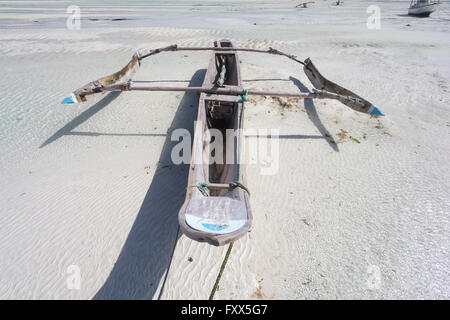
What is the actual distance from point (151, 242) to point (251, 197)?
→ 1659mm

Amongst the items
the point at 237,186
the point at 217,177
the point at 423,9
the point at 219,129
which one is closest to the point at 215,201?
the point at 237,186

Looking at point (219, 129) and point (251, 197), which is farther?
point (219, 129)

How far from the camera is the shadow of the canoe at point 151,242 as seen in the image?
8.59 feet

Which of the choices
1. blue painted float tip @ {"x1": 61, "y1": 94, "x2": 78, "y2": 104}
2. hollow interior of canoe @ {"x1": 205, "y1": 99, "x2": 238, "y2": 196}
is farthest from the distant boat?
blue painted float tip @ {"x1": 61, "y1": 94, "x2": 78, "y2": 104}

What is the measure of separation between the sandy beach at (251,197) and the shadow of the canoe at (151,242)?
0.02m

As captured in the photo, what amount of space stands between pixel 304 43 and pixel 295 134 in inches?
345

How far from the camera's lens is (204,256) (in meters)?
2.90

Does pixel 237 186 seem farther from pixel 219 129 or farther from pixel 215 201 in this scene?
pixel 219 129

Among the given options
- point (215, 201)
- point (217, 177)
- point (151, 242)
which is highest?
point (215, 201)

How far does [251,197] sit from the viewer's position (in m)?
3.76

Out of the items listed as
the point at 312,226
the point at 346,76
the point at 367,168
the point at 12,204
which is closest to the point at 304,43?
the point at 346,76

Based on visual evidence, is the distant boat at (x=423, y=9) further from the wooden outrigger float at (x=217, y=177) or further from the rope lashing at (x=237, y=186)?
the rope lashing at (x=237, y=186)

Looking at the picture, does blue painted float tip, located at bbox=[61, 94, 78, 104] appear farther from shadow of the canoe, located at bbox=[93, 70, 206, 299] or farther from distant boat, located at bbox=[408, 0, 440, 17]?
distant boat, located at bbox=[408, 0, 440, 17]

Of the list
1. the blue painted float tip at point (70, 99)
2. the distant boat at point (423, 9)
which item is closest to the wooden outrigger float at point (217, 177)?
the blue painted float tip at point (70, 99)
